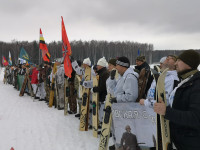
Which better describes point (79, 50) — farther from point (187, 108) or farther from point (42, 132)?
point (187, 108)

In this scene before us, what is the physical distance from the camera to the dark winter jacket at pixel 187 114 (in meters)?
1.63

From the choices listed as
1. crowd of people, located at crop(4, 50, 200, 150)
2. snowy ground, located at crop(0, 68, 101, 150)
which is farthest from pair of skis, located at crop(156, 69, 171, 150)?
snowy ground, located at crop(0, 68, 101, 150)

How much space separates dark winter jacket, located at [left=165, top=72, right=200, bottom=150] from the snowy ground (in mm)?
2632

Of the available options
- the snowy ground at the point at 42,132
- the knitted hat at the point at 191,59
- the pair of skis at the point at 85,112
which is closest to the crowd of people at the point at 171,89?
the knitted hat at the point at 191,59

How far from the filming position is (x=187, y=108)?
1772 mm

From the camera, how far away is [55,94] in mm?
7996

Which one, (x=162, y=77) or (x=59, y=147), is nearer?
(x=162, y=77)

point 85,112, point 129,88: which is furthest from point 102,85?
point 129,88

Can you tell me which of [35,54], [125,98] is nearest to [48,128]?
[125,98]

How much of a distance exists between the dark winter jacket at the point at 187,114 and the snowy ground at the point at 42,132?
2.63 metres

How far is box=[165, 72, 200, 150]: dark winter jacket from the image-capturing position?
5.36 feet

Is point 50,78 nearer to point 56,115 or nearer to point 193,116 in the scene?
point 56,115

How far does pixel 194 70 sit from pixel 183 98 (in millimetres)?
309

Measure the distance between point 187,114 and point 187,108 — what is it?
14 cm
